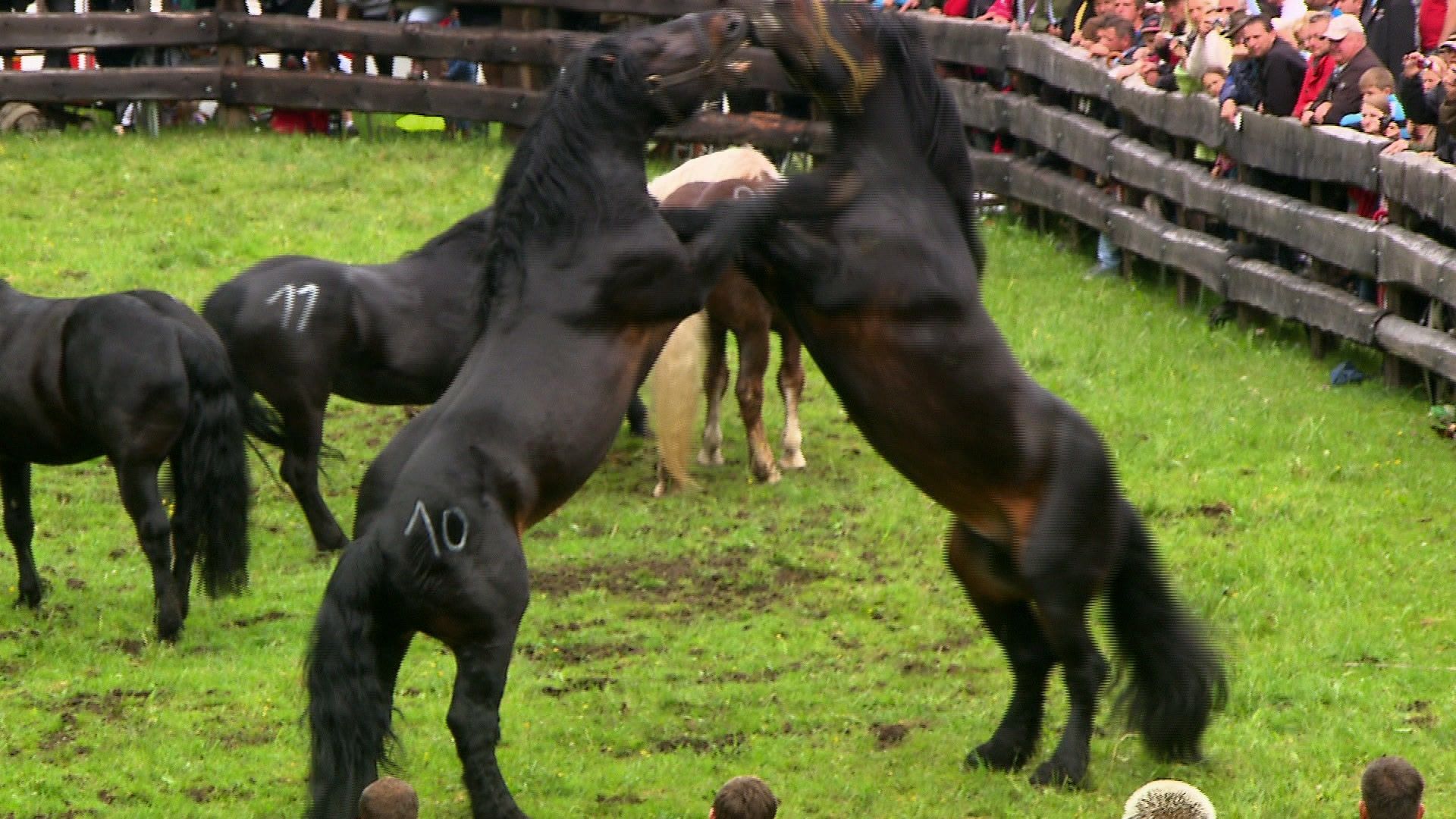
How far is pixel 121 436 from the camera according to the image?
333 inches

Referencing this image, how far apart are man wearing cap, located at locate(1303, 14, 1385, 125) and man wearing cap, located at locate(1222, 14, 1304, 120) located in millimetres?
378

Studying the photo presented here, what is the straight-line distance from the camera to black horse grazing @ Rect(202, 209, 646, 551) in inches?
399

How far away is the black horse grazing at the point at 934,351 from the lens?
6809mm

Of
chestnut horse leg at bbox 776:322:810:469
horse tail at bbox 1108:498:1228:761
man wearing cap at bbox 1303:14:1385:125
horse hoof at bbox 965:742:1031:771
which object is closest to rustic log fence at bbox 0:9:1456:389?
man wearing cap at bbox 1303:14:1385:125

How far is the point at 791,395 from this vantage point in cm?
1187

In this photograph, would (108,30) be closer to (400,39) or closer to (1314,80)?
→ (400,39)

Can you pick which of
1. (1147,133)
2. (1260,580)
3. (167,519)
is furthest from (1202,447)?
(167,519)

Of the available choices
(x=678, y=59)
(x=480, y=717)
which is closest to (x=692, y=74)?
(x=678, y=59)

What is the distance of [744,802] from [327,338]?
597cm

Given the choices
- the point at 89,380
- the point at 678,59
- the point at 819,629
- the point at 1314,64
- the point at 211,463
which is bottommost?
the point at 819,629

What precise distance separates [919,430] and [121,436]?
381 cm

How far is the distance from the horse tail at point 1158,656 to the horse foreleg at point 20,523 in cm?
522

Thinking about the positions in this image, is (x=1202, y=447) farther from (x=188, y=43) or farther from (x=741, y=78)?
(x=188, y=43)

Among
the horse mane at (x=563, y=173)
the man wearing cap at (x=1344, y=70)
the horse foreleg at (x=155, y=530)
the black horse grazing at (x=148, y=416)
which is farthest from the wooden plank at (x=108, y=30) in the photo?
the horse mane at (x=563, y=173)
